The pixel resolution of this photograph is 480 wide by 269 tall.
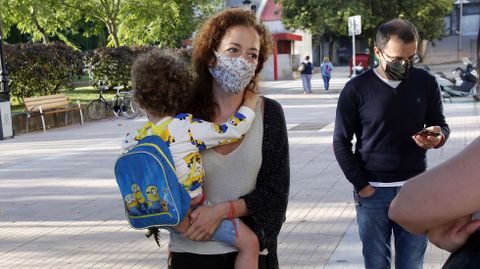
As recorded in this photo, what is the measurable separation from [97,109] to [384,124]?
1544 centimetres

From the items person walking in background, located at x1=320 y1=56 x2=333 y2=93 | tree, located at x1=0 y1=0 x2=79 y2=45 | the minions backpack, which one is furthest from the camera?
person walking in background, located at x1=320 y1=56 x2=333 y2=93

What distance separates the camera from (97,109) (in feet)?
58.7

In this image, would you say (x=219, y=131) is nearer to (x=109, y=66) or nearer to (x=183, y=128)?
(x=183, y=128)

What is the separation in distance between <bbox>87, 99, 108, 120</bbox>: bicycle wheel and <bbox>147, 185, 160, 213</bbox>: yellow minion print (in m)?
16.0

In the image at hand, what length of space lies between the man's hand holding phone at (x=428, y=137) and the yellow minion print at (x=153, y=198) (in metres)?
1.63

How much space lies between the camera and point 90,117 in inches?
698

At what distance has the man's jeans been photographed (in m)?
3.33

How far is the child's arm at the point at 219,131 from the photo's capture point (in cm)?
227

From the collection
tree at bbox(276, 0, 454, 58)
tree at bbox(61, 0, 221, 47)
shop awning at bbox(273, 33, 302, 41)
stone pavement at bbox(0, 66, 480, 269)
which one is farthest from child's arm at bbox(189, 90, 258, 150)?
shop awning at bbox(273, 33, 302, 41)

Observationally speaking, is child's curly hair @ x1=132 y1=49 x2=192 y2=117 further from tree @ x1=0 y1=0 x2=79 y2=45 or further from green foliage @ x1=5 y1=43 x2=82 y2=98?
tree @ x1=0 y1=0 x2=79 y2=45

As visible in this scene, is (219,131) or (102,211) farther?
(102,211)

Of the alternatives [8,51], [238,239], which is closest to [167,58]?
[238,239]

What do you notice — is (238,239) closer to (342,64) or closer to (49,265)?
(49,265)

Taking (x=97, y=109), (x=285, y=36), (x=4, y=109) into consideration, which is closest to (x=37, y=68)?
(x=97, y=109)
